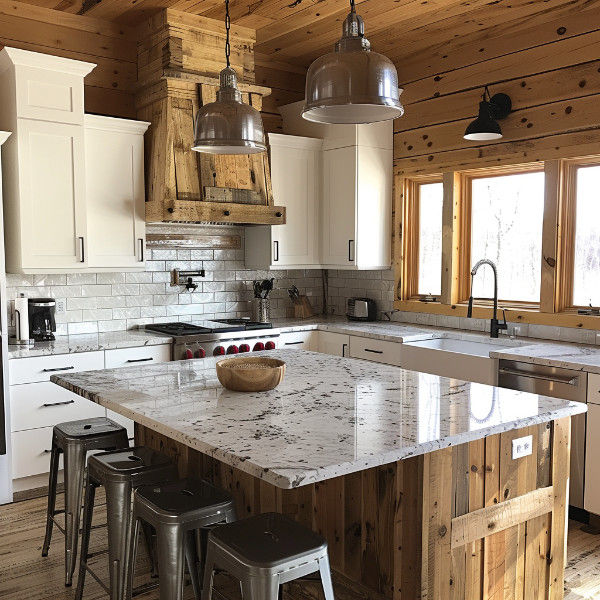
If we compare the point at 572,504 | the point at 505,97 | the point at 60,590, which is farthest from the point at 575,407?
the point at 505,97

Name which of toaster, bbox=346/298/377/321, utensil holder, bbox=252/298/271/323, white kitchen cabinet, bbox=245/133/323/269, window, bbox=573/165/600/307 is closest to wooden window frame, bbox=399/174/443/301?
toaster, bbox=346/298/377/321

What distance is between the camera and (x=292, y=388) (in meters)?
2.80

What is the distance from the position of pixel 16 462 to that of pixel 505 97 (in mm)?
4029

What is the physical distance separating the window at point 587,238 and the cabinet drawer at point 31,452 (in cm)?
360

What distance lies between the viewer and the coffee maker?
453 centimetres

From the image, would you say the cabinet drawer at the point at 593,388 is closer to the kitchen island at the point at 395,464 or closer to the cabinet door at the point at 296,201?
the kitchen island at the point at 395,464

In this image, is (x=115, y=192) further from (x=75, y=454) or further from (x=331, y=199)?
(x=75, y=454)

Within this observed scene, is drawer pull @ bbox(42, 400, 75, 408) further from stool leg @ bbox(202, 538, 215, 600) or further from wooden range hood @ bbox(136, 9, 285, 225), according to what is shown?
stool leg @ bbox(202, 538, 215, 600)

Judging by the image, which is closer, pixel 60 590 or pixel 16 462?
pixel 60 590

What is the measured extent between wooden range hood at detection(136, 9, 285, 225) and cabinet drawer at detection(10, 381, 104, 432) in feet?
4.54

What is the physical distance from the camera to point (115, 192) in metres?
4.75

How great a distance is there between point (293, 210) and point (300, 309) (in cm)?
92

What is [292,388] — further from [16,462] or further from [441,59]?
[441,59]

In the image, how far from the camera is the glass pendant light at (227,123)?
8.41 feet
